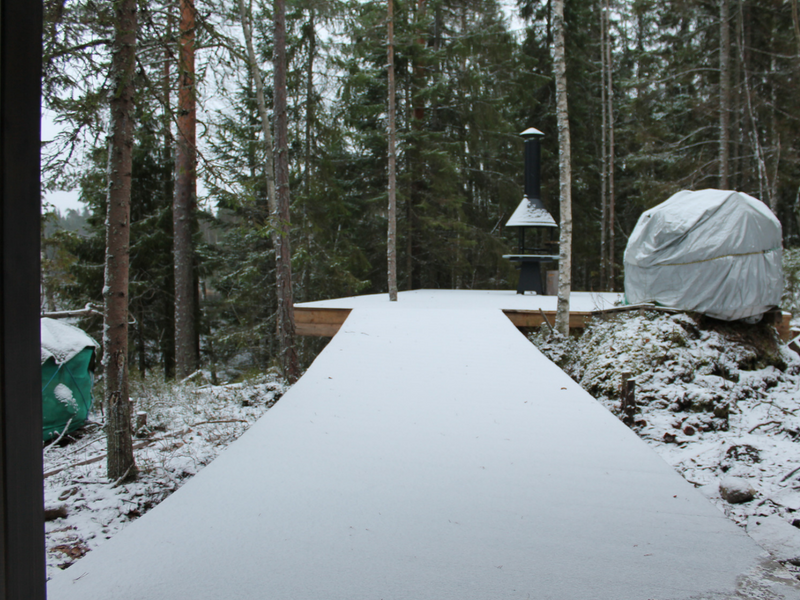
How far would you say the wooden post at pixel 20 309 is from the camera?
3.09 feet

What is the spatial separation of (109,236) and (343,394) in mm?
2049

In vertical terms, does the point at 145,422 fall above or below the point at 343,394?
below

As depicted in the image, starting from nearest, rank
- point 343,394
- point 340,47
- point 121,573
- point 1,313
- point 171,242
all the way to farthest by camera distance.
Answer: point 1,313 → point 121,573 → point 343,394 → point 340,47 → point 171,242

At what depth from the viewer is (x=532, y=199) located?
35.2 feet

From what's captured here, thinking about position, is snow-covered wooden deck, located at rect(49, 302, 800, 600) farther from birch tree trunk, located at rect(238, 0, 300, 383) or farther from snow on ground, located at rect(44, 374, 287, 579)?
birch tree trunk, located at rect(238, 0, 300, 383)

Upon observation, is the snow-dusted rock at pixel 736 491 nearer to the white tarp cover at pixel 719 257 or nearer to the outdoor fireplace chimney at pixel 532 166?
the white tarp cover at pixel 719 257

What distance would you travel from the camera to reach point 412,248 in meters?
14.3

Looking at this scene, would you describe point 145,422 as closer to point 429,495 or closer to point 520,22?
point 429,495

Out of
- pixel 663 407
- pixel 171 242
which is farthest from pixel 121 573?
pixel 171 242

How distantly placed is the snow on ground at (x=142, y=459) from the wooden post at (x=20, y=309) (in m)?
1.59

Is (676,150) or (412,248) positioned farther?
(412,248)

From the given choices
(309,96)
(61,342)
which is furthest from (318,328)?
(309,96)

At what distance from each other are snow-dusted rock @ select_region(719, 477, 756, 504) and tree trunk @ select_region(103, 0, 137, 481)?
3818 millimetres

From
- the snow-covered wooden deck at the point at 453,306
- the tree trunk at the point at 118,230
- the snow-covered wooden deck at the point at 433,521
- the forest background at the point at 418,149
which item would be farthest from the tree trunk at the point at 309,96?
the snow-covered wooden deck at the point at 433,521
